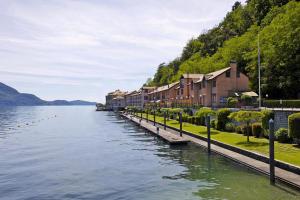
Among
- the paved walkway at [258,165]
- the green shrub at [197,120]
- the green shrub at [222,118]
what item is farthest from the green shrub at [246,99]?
the paved walkway at [258,165]

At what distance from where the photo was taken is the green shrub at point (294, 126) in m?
26.0

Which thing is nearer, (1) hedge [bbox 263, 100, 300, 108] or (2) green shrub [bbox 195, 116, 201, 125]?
(1) hedge [bbox 263, 100, 300, 108]

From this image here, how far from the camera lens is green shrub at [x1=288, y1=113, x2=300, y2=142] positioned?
26.0m

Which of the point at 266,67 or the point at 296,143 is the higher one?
the point at 266,67

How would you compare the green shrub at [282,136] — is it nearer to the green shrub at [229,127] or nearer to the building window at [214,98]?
the green shrub at [229,127]

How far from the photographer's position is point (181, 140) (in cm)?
3744

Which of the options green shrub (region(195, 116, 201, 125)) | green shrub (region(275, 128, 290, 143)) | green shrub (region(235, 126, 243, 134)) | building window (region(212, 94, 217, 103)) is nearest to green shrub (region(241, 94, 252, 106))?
building window (region(212, 94, 217, 103))

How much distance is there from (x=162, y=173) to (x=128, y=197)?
19.4 feet

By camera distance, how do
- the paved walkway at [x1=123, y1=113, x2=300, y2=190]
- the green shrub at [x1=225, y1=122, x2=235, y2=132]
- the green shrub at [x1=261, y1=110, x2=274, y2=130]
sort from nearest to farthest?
the paved walkway at [x1=123, y1=113, x2=300, y2=190]
the green shrub at [x1=261, y1=110, x2=274, y2=130]
the green shrub at [x1=225, y1=122, x2=235, y2=132]

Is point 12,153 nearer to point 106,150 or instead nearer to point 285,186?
point 106,150

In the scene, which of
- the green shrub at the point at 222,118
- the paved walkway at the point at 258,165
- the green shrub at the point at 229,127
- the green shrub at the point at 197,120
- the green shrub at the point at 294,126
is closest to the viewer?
the paved walkway at the point at 258,165

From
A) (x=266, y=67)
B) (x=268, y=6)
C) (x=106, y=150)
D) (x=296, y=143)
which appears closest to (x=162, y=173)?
(x=296, y=143)

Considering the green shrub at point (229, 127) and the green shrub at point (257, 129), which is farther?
the green shrub at point (229, 127)

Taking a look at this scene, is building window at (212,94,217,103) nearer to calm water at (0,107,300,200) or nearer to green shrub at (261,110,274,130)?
calm water at (0,107,300,200)
